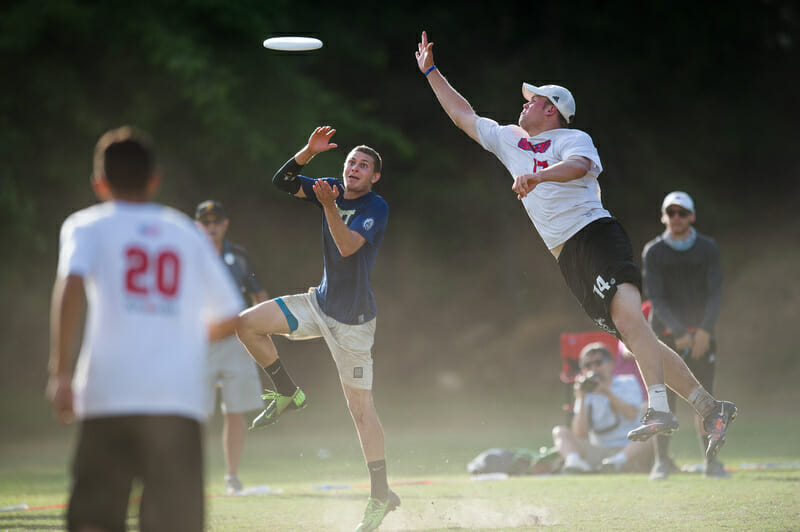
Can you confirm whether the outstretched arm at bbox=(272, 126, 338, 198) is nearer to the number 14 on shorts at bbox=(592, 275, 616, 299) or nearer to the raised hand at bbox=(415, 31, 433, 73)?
the raised hand at bbox=(415, 31, 433, 73)

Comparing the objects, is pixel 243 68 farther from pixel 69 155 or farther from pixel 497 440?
pixel 497 440

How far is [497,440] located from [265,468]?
3350 mm

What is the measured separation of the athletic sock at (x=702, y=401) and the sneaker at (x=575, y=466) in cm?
346

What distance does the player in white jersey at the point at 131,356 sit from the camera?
9.79 ft

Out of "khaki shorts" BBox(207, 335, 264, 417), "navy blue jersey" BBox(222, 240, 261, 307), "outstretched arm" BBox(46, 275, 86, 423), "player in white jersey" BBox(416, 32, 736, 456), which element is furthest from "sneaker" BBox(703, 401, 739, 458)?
"navy blue jersey" BBox(222, 240, 261, 307)

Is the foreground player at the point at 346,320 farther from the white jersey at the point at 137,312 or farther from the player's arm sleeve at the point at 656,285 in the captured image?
the player's arm sleeve at the point at 656,285

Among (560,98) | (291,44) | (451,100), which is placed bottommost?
(560,98)

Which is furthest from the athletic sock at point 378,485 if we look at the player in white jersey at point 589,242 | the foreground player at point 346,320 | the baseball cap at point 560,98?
the baseball cap at point 560,98

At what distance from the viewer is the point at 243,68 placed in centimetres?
1725

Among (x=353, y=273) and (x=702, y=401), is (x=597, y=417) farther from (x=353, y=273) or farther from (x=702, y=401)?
(x=353, y=273)

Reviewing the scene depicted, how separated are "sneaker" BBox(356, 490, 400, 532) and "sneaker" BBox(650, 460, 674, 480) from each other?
117 inches

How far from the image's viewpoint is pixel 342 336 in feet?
18.9

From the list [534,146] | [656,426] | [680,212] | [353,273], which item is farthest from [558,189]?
[680,212]

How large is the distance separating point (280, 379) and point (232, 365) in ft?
9.25
